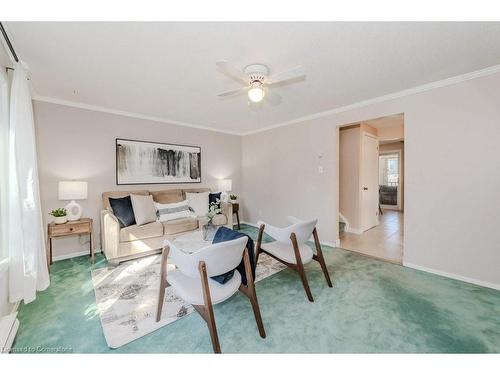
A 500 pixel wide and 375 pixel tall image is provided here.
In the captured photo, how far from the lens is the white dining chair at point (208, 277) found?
4.65 ft

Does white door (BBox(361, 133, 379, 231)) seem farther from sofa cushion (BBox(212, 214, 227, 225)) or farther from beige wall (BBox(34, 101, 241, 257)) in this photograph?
beige wall (BBox(34, 101, 241, 257))

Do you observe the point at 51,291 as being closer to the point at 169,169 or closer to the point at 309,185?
the point at 169,169

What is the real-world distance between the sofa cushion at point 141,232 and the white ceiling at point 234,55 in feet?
6.30

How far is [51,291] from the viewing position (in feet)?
7.42

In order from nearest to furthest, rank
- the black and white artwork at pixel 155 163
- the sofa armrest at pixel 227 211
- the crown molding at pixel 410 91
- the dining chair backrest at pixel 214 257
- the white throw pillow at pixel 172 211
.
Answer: the dining chair backrest at pixel 214 257 < the crown molding at pixel 410 91 < the white throw pillow at pixel 172 211 < the black and white artwork at pixel 155 163 < the sofa armrest at pixel 227 211

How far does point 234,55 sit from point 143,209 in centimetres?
259

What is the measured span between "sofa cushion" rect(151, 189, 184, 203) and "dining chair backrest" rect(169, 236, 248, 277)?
8.24ft

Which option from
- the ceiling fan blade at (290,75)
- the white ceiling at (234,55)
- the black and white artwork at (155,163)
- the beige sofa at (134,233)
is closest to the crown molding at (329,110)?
the white ceiling at (234,55)

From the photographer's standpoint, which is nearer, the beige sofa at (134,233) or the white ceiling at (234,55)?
the white ceiling at (234,55)

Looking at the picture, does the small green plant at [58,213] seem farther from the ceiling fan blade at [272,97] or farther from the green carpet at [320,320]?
the ceiling fan blade at [272,97]

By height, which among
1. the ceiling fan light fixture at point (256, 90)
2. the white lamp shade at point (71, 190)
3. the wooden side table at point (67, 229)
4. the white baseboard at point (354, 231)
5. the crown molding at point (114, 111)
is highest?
the crown molding at point (114, 111)

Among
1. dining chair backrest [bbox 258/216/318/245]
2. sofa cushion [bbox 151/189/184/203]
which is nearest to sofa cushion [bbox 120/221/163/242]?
sofa cushion [bbox 151/189/184/203]

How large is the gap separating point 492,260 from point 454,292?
60 centimetres

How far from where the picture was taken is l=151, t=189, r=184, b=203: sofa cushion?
12.7 ft
